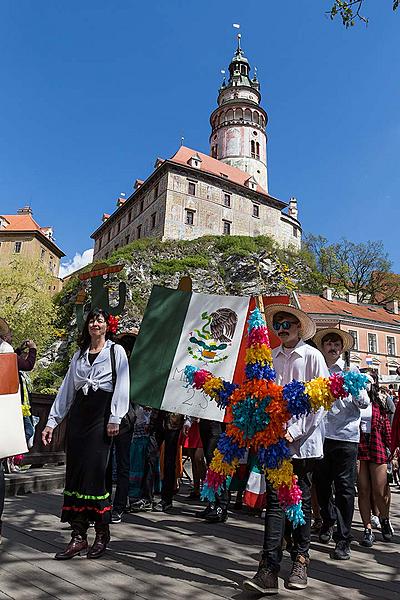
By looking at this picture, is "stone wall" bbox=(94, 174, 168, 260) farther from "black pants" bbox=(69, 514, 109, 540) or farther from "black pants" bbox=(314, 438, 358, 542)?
"black pants" bbox=(69, 514, 109, 540)

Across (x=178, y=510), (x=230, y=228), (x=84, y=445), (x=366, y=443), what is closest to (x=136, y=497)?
(x=178, y=510)

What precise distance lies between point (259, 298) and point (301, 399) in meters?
1.13

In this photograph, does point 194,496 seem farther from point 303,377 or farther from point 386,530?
point 303,377

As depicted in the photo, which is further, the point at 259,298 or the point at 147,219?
the point at 147,219

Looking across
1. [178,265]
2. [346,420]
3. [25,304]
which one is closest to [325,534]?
[346,420]

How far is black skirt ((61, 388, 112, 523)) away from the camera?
409 centimetres

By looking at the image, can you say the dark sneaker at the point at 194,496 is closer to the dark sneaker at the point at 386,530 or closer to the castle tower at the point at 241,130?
the dark sneaker at the point at 386,530

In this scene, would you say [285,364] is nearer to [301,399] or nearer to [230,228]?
[301,399]

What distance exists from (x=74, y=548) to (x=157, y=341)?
2.48 metres

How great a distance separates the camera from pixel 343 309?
47.1 meters

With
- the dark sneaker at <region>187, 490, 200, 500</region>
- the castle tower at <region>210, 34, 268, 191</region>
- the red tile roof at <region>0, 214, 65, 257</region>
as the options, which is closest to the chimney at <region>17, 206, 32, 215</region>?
the red tile roof at <region>0, 214, 65, 257</region>

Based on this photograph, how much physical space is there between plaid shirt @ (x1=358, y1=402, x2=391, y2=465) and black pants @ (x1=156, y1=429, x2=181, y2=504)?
2.41 m

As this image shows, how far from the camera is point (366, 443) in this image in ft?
18.6

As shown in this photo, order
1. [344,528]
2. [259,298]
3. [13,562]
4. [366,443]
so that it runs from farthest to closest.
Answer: [366,443] → [344,528] → [259,298] → [13,562]
